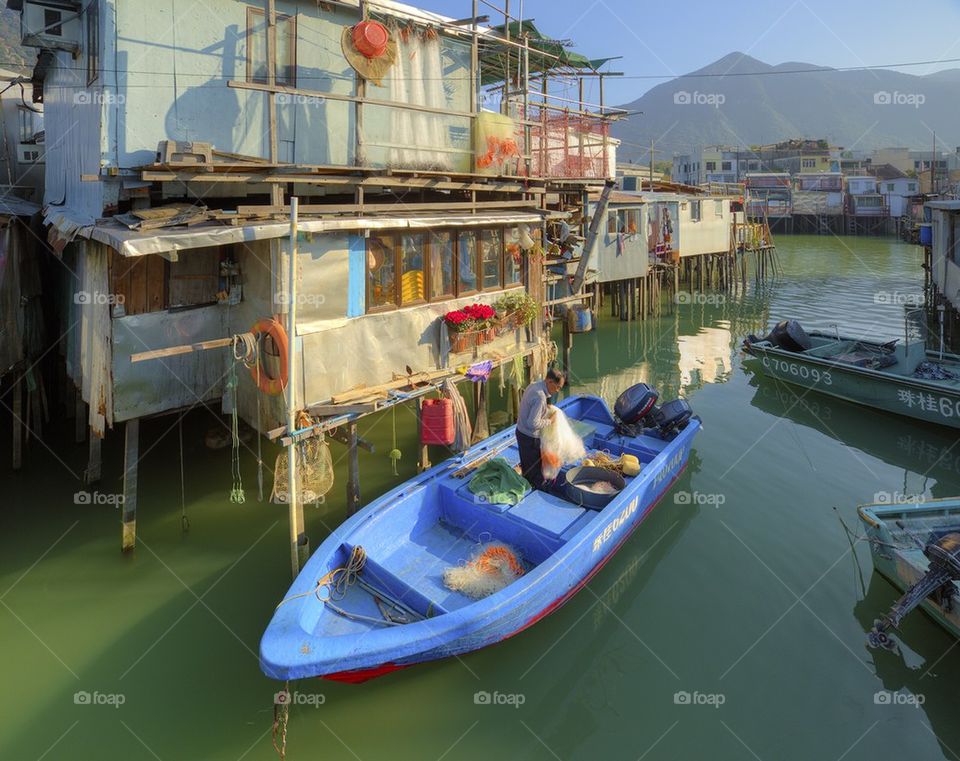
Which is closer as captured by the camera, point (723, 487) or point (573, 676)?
point (573, 676)

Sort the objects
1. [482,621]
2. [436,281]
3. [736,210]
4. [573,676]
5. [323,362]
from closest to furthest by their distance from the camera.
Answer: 1. [482,621]
2. [573,676]
3. [323,362]
4. [436,281]
5. [736,210]

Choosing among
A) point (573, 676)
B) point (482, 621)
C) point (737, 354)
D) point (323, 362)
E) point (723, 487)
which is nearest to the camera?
point (482, 621)

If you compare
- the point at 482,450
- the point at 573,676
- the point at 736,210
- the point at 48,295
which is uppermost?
the point at 736,210

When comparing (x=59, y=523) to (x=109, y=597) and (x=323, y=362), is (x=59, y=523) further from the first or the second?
(x=323, y=362)

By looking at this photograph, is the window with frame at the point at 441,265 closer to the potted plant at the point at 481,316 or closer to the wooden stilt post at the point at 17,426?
the potted plant at the point at 481,316

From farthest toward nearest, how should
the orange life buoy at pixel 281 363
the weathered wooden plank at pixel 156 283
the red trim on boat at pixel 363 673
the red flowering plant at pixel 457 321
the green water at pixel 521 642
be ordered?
the red flowering plant at pixel 457 321 < the weathered wooden plank at pixel 156 283 < the orange life buoy at pixel 281 363 < the green water at pixel 521 642 < the red trim on boat at pixel 363 673

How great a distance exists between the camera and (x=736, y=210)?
36969 millimetres

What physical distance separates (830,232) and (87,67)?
74.8m

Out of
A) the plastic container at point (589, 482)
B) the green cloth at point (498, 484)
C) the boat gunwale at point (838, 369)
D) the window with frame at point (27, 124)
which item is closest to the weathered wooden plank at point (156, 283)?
the green cloth at point (498, 484)

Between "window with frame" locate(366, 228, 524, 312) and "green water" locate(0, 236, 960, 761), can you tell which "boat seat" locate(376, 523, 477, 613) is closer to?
"green water" locate(0, 236, 960, 761)

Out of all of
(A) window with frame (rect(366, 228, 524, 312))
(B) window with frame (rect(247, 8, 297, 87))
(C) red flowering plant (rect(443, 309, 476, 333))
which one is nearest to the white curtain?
(B) window with frame (rect(247, 8, 297, 87))

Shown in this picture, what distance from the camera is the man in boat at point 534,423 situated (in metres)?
8.53

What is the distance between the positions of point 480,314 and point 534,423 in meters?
3.05

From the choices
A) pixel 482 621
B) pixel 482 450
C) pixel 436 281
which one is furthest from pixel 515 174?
pixel 482 621
